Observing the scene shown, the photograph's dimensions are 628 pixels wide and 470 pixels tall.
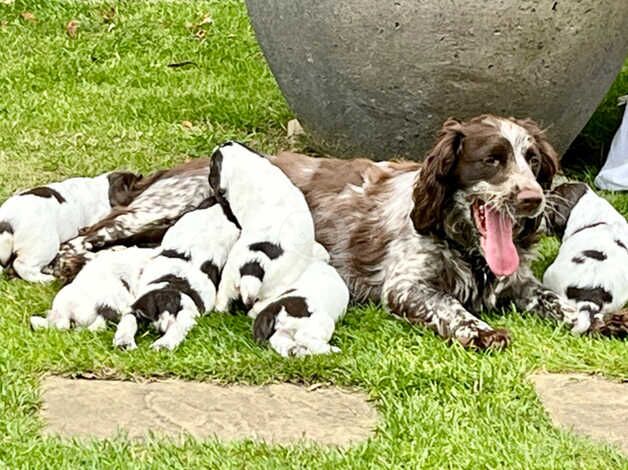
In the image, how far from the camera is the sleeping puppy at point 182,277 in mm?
5496

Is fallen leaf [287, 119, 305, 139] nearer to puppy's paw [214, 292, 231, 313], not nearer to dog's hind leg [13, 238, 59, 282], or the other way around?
dog's hind leg [13, 238, 59, 282]

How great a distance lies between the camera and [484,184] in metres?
5.74

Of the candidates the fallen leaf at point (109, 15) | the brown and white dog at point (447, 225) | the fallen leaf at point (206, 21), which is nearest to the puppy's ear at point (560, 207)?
the brown and white dog at point (447, 225)

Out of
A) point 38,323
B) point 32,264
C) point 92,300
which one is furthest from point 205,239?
point 32,264

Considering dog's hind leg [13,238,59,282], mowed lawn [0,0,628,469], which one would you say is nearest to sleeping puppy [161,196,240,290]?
mowed lawn [0,0,628,469]

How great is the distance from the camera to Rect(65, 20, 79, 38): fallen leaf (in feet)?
36.8

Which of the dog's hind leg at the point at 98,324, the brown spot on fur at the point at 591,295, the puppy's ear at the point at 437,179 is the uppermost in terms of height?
the puppy's ear at the point at 437,179

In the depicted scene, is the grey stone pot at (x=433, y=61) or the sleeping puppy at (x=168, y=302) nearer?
the sleeping puppy at (x=168, y=302)

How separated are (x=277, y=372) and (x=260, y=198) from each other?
1.12 metres

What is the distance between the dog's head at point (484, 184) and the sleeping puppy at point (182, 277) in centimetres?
89

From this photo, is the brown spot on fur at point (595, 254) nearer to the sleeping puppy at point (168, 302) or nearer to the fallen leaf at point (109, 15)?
the sleeping puppy at point (168, 302)

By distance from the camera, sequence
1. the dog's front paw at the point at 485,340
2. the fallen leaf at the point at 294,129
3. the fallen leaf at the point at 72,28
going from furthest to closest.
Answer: the fallen leaf at the point at 72,28
the fallen leaf at the point at 294,129
the dog's front paw at the point at 485,340

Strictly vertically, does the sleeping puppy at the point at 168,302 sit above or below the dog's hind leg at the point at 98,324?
above

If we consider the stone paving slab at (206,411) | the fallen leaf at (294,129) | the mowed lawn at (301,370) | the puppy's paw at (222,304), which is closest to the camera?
the mowed lawn at (301,370)
